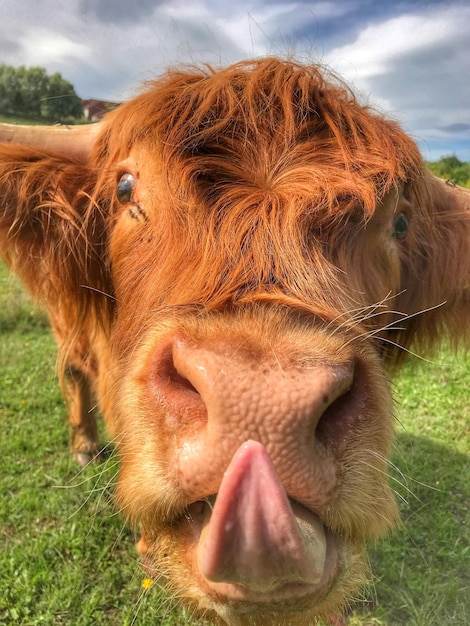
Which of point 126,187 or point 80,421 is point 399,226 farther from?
point 80,421

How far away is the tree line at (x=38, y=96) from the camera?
368cm

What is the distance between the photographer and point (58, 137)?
120 inches

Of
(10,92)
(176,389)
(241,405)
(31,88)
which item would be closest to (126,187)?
(176,389)

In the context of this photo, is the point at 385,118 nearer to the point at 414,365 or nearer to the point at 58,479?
the point at 414,365

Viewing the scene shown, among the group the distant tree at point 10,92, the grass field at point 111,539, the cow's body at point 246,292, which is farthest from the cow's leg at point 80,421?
the distant tree at point 10,92

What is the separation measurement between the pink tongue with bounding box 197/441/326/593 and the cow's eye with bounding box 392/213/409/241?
1.61 meters

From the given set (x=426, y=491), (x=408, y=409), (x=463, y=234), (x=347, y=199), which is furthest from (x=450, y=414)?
(x=347, y=199)

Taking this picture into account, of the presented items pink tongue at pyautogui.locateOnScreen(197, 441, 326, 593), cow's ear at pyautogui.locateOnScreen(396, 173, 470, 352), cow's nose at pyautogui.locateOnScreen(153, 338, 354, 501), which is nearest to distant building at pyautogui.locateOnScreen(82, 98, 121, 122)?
cow's ear at pyautogui.locateOnScreen(396, 173, 470, 352)

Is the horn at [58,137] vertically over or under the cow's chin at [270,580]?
over

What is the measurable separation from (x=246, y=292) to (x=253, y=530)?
2.25ft

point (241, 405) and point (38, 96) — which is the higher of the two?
point (38, 96)

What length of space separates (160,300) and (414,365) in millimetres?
2772

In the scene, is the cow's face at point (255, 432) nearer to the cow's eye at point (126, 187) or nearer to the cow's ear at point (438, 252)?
the cow's eye at point (126, 187)

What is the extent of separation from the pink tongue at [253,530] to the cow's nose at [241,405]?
2.5 inches
